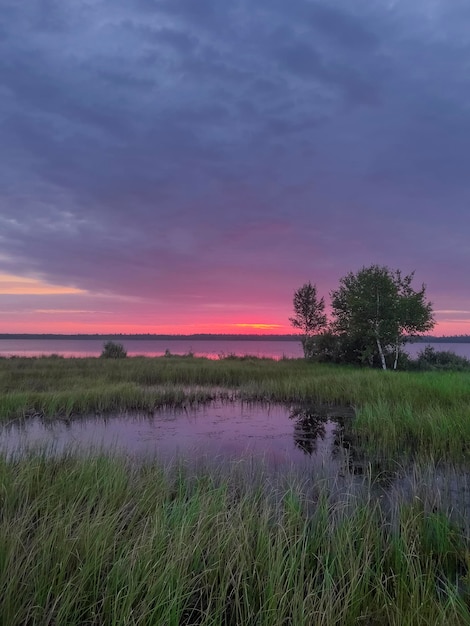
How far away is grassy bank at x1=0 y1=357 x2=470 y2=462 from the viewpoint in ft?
33.3

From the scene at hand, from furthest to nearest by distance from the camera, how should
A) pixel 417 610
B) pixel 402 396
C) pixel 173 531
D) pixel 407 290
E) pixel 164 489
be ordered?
1. pixel 407 290
2. pixel 402 396
3. pixel 164 489
4. pixel 173 531
5. pixel 417 610

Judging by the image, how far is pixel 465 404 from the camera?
38.8 feet

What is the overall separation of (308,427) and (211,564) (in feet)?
32.4

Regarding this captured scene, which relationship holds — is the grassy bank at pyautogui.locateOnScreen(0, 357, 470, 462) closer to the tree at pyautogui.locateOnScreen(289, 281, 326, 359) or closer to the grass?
the grass

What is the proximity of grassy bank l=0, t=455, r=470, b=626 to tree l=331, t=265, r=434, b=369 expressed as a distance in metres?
23.7

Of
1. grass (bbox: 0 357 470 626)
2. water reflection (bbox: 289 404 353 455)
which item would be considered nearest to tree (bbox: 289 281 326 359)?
water reflection (bbox: 289 404 353 455)

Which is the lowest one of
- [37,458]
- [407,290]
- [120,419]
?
[120,419]

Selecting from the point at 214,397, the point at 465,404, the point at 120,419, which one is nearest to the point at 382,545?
the point at 465,404

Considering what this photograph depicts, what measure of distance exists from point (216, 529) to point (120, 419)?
35.1 feet

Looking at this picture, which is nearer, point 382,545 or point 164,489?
point 382,545

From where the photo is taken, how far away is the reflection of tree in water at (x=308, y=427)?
36.7 ft

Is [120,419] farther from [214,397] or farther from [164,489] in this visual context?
[164,489]

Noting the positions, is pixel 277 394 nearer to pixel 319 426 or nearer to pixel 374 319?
pixel 319 426

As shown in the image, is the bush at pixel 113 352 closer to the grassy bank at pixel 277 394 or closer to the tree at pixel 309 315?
the grassy bank at pixel 277 394
